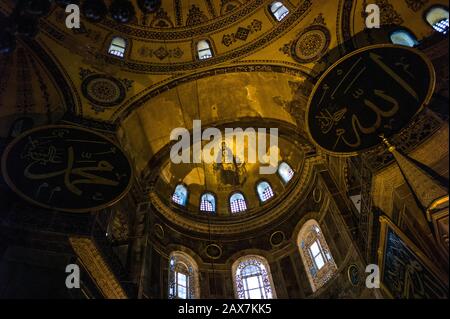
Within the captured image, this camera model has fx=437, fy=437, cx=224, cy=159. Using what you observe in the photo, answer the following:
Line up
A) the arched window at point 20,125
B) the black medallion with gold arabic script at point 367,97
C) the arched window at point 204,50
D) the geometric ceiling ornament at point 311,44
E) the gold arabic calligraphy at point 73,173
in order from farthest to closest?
the arched window at point 204,50 < the geometric ceiling ornament at point 311,44 < the arched window at point 20,125 < the gold arabic calligraphy at point 73,173 < the black medallion with gold arabic script at point 367,97

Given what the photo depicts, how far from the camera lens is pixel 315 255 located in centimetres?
1052

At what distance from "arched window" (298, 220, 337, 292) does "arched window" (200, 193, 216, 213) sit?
3106 mm

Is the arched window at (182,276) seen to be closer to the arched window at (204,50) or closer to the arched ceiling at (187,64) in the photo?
the arched ceiling at (187,64)

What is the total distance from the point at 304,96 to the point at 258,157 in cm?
304

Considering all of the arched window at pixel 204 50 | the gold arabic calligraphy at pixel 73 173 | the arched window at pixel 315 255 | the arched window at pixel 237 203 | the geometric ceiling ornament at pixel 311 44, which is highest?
the arched window at pixel 204 50

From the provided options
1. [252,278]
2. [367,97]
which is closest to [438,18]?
[367,97]

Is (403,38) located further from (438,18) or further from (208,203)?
(208,203)

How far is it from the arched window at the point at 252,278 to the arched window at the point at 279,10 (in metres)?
6.40

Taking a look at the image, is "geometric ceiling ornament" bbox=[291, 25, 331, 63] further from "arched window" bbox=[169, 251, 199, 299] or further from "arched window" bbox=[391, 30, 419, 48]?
"arched window" bbox=[169, 251, 199, 299]

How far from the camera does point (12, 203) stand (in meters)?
8.11

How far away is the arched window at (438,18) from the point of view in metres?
9.43

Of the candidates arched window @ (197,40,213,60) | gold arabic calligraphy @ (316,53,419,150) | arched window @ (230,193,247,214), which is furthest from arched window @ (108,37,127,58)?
gold arabic calligraphy @ (316,53,419,150)

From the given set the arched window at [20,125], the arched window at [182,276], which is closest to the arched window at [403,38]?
the arched window at [182,276]
